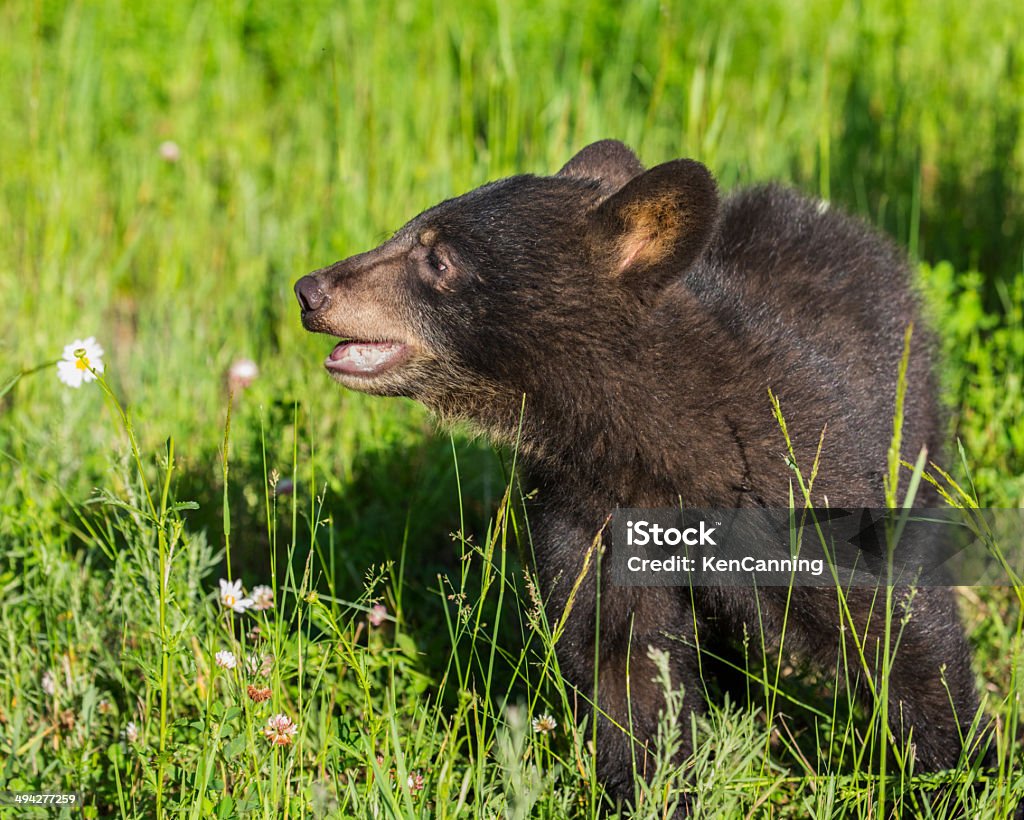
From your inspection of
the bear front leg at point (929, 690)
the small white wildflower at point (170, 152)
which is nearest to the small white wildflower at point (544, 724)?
the bear front leg at point (929, 690)

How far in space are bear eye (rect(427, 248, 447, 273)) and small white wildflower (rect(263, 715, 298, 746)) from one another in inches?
53.6

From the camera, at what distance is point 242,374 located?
200 inches

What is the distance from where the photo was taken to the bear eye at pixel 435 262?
11.6ft

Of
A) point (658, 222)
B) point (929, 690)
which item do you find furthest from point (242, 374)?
point (929, 690)

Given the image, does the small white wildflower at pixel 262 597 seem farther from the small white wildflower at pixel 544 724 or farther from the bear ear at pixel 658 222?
the bear ear at pixel 658 222

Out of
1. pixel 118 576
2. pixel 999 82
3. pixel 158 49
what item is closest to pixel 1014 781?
pixel 118 576

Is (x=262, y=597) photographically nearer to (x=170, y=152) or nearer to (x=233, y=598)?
(x=233, y=598)

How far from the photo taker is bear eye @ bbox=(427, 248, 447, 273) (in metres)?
3.54

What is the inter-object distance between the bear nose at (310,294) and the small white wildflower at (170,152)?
12.2 ft

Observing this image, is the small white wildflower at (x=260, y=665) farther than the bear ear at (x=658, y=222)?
No

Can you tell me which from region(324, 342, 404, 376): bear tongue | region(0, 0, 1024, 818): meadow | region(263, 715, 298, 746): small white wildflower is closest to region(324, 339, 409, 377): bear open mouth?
region(324, 342, 404, 376): bear tongue

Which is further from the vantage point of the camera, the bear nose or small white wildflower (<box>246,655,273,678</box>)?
the bear nose

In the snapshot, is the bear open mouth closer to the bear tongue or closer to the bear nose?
the bear tongue

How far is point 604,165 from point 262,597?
71.4 inches
